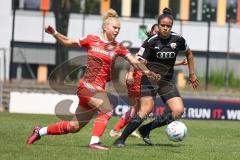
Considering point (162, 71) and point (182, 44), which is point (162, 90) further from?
point (182, 44)

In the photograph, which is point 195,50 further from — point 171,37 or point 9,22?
point 171,37

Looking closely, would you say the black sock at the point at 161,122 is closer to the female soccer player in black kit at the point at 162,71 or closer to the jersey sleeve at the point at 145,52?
the female soccer player in black kit at the point at 162,71

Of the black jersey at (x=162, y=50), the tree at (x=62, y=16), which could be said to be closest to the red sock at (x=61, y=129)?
the black jersey at (x=162, y=50)

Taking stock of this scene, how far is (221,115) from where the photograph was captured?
84.9 ft

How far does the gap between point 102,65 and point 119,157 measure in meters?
1.54

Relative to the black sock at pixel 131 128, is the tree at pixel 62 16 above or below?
above

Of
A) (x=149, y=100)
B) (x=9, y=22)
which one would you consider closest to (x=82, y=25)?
(x=9, y=22)

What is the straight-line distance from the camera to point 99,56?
1146 centimetres

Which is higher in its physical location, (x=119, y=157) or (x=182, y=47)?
(x=182, y=47)

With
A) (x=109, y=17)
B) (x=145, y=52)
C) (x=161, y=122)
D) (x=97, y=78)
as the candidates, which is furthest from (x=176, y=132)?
(x=109, y=17)

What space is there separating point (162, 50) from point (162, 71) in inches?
14.2

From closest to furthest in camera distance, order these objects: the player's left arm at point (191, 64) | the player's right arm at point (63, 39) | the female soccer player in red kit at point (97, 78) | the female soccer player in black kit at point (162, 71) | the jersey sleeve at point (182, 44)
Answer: the player's right arm at point (63, 39) → the female soccer player in red kit at point (97, 78) → the female soccer player in black kit at point (162, 71) → the jersey sleeve at point (182, 44) → the player's left arm at point (191, 64)

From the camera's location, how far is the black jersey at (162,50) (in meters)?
12.5

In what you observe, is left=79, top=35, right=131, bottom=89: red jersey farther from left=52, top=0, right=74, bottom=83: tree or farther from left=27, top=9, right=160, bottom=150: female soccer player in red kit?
left=52, top=0, right=74, bottom=83: tree
